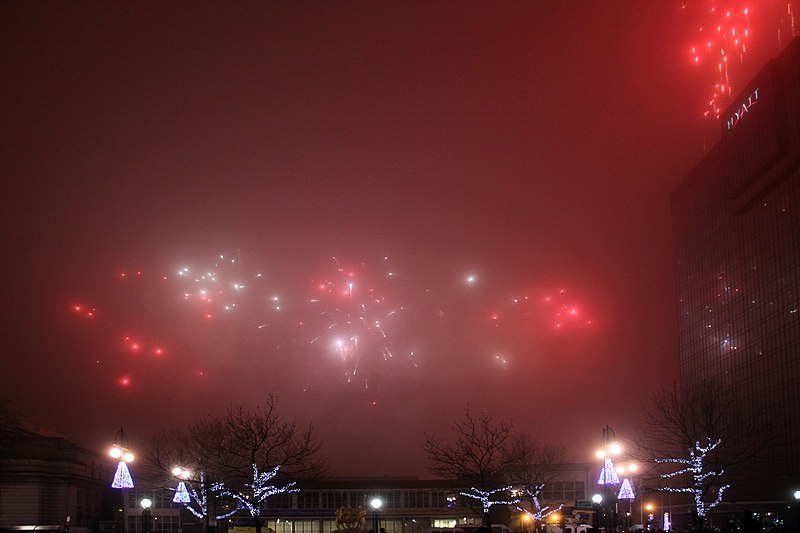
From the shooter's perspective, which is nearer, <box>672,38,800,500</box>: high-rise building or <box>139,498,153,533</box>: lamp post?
<box>139,498,153,533</box>: lamp post

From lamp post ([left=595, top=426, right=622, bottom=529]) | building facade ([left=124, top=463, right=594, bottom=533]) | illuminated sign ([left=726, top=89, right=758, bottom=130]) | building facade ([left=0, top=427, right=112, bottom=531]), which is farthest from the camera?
illuminated sign ([left=726, top=89, right=758, bottom=130])

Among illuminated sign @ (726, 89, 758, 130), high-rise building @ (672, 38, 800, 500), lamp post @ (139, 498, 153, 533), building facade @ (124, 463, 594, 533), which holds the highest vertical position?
illuminated sign @ (726, 89, 758, 130)

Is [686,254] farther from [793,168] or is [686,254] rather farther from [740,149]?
[793,168]

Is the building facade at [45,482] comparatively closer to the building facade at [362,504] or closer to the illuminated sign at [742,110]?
the building facade at [362,504]

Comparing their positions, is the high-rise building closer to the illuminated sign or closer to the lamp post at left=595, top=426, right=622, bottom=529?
the illuminated sign

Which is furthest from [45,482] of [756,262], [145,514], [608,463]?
[756,262]

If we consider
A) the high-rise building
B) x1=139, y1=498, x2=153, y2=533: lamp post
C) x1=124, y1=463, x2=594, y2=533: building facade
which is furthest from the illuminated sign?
x1=139, y1=498, x2=153, y2=533: lamp post

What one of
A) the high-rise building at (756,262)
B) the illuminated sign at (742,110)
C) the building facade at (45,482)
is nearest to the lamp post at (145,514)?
the building facade at (45,482)
